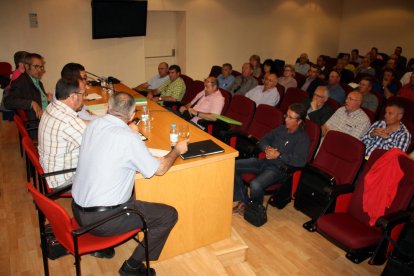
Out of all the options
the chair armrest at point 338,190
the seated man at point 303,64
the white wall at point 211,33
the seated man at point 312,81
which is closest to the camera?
the chair armrest at point 338,190

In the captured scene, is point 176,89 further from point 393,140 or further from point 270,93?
point 393,140

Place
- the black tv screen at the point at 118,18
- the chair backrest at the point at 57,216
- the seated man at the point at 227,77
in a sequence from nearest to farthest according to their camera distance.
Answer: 1. the chair backrest at the point at 57,216
2. the seated man at the point at 227,77
3. the black tv screen at the point at 118,18

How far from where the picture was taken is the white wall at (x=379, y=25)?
34.2ft

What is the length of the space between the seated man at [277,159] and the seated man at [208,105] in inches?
49.0

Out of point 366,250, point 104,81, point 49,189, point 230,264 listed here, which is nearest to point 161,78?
point 104,81

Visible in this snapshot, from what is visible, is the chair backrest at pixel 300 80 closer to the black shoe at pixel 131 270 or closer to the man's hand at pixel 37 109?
the man's hand at pixel 37 109

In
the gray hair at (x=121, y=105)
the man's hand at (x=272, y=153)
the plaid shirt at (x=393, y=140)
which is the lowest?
the man's hand at (x=272, y=153)

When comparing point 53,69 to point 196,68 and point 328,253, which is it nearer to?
point 196,68

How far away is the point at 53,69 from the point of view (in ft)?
24.0

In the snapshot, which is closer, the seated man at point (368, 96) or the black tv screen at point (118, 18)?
the seated man at point (368, 96)

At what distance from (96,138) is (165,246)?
1.09 meters

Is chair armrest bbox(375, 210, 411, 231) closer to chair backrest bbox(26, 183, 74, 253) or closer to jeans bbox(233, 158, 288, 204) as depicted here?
jeans bbox(233, 158, 288, 204)

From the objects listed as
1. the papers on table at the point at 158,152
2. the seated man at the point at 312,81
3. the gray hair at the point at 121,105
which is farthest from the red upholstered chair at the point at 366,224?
the seated man at the point at 312,81

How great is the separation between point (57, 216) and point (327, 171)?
2.34 metres
